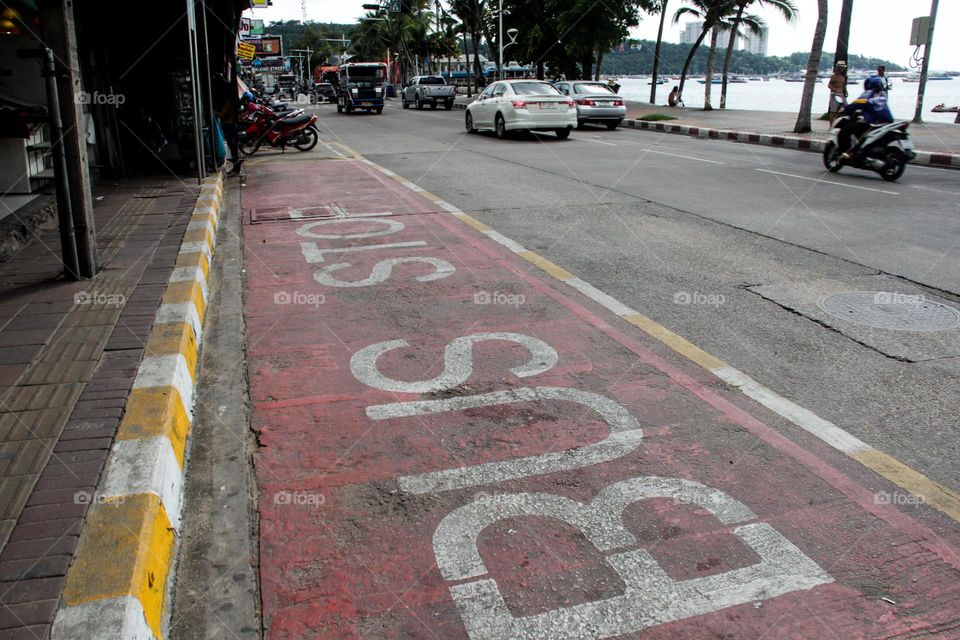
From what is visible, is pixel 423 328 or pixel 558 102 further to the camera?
pixel 558 102

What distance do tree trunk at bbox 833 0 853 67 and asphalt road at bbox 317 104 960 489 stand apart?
6628 mm

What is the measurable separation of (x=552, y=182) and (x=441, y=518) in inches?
382

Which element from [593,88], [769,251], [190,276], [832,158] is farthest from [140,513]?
[593,88]

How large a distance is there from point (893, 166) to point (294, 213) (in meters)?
9.43

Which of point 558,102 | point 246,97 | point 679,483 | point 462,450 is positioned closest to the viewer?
point 679,483

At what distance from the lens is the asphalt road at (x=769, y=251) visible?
4.45 m

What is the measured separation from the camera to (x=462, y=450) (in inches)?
148

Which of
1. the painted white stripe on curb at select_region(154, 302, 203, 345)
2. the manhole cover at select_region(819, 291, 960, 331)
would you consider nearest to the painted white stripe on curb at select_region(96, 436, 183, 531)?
the painted white stripe on curb at select_region(154, 302, 203, 345)

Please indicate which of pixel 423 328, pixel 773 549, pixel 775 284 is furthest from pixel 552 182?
pixel 773 549

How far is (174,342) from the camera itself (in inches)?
181

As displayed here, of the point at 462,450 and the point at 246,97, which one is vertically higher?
the point at 246,97

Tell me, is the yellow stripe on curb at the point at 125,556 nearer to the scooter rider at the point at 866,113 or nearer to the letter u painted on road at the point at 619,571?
the letter u painted on road at the point at 619,571

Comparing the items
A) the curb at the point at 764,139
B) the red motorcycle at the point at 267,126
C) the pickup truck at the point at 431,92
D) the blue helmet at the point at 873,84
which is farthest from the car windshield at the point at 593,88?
the pickup truck at the point at 431,92

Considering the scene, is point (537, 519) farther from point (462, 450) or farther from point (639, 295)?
point (639, 295)
